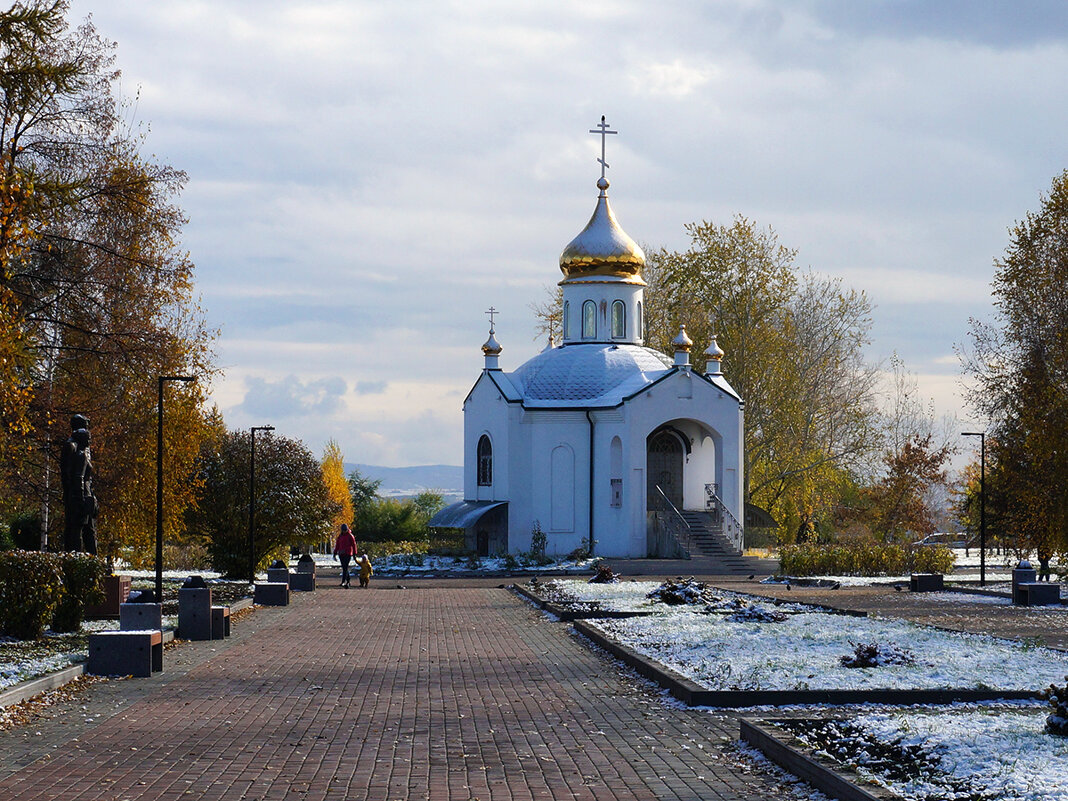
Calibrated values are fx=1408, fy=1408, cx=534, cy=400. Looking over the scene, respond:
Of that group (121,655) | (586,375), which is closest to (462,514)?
(586,375)

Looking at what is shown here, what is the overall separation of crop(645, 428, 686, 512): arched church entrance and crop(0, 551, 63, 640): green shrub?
32544mm

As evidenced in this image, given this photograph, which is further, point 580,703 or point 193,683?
point 193,683

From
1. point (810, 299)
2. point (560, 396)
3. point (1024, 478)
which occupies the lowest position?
point (1024, 478)

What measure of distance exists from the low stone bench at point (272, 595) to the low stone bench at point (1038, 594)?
44.9 feet

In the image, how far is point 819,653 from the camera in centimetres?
1521

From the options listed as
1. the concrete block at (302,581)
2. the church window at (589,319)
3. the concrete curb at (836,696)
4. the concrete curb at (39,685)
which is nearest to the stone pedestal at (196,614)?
the concrete curb at (39,685)

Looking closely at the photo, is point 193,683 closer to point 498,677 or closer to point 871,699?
point 498,677

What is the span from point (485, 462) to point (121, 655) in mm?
35430

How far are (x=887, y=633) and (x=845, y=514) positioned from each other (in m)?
37.4

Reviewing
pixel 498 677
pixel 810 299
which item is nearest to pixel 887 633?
pixel 498 677

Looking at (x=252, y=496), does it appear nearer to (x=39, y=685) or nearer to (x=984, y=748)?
(x=39, y=685)

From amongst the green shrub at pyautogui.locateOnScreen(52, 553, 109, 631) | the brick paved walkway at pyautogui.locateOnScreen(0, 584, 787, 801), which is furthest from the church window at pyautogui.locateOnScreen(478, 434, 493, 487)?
the brick paved walkway at pyautogui.locateOnScreen(0, 584, 787, 801)

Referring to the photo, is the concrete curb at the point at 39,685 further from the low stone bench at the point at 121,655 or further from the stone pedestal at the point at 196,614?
the stone pedestal at the point at 196,614

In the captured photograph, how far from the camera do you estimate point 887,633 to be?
57.8 ft
